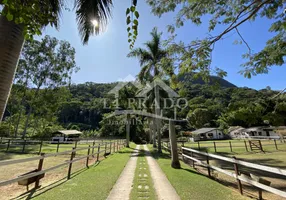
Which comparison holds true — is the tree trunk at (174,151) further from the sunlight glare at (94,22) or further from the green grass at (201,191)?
the sunlight glare at (94,22)

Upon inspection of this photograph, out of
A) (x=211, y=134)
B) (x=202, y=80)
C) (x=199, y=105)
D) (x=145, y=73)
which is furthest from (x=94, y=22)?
(x=211, y=134)

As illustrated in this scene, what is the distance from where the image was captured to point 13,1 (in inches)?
57.1

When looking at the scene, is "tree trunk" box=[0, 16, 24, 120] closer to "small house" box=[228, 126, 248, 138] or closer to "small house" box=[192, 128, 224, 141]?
"small house" box=[192, 128, 224, 141]

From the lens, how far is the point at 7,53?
6.01ft

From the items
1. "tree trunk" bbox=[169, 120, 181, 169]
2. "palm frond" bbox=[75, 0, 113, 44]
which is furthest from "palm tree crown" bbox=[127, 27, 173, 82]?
"palm frond" bbox=[75, 0, 113, 44]

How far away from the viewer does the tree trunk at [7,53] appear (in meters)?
1.79

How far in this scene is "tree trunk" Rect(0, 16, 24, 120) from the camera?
5.87 ft

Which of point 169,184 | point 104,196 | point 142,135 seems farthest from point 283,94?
point 142,135

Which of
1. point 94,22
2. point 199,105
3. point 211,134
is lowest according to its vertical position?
A: point 199,105

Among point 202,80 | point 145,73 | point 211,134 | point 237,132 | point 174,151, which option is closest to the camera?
→ point 202,80

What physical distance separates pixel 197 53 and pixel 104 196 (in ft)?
14.4

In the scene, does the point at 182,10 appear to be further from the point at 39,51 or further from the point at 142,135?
the point at 142,135

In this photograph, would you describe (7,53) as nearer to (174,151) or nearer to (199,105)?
(174,151)

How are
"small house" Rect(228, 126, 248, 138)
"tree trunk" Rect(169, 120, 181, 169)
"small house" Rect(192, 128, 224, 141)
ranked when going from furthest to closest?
"small house" Rect(192, 128, 224, 141)
"small house" Rect(228, 126, 248, 138)
"tree trunk" Rect(169, 120, 181, 169)
